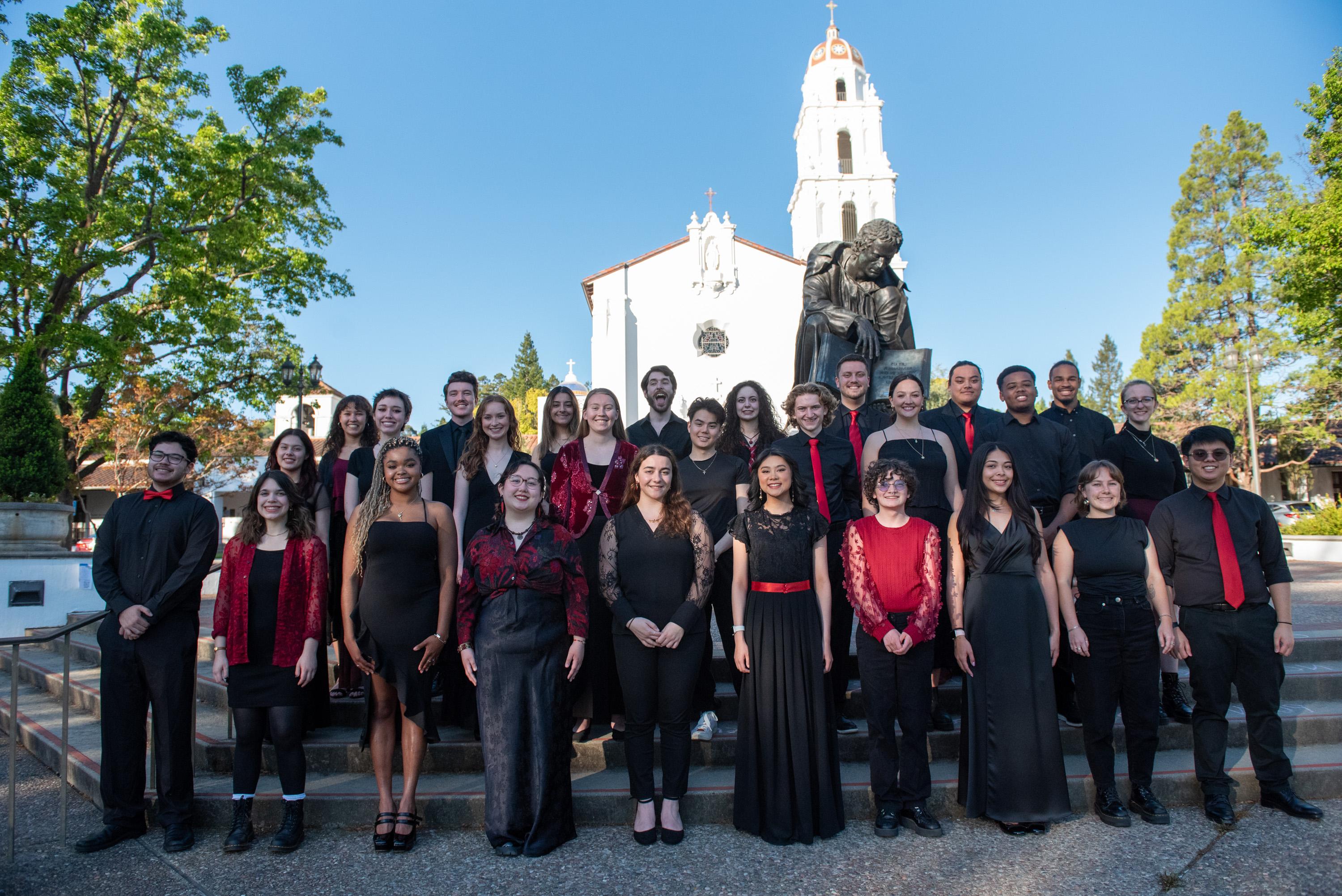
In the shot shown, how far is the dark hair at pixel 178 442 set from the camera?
4180 millimetres

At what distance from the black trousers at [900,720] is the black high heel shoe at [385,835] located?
2405 mm

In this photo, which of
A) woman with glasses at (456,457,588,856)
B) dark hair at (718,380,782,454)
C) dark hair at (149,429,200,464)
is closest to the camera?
woman with glasses at (456,457,588,856)

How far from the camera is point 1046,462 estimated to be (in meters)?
4.82

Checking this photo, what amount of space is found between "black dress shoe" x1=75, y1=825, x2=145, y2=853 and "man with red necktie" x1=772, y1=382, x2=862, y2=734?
3.85 metres

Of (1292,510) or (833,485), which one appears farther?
(1292,510)

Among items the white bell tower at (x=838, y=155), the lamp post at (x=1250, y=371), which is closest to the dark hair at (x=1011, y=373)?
the lamp post at (x=1250, y=371)

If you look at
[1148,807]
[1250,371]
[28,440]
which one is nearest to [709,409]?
[1148,807]

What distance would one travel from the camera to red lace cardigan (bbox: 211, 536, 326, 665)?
3879 mm

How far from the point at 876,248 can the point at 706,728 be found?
15.7 feet

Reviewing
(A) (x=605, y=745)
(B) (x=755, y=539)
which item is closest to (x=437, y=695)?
(A) (x=605, y=745)

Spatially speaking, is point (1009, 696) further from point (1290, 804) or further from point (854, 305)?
point (854, 305)

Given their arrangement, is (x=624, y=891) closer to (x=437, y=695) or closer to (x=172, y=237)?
(x=437, y=695)

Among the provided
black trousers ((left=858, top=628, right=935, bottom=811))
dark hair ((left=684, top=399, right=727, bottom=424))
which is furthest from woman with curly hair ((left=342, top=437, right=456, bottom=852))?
black trousers ((left=858, top=628, right=935, bottom=811))

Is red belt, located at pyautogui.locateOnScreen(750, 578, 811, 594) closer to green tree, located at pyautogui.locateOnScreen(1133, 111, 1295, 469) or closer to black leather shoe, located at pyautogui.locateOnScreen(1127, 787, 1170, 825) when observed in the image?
black leather shoe, located at pyautogui.locateOnScreen(1127, 787, 1170, 825)
